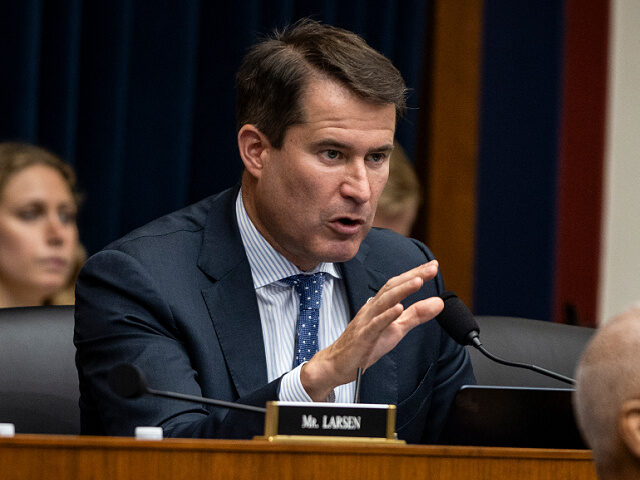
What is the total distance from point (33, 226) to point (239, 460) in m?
1.79

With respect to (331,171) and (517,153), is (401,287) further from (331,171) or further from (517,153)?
(517,153)

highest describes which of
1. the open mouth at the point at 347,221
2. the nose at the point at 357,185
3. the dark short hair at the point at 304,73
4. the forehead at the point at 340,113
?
the dark short hair at the point at 304,73

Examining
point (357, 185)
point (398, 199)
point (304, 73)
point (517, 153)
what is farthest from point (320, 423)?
point (517, 153)

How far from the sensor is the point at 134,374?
1.24 metres

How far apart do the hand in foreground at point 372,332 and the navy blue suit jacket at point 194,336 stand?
73mm

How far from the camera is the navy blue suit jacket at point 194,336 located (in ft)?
5.64

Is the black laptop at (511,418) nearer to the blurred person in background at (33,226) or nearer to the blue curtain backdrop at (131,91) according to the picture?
the blurred person in background at (33,226)

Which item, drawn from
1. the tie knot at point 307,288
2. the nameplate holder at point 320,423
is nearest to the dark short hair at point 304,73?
the tie knot at point 307,288

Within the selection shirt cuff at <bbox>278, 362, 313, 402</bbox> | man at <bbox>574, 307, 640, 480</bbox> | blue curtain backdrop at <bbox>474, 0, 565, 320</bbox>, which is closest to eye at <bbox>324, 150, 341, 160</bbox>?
shirt cuff at <bbox>278, 362, 313, 402</bbox>

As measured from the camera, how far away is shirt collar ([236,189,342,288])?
1.98 metres

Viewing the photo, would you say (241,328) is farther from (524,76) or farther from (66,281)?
(524,76)

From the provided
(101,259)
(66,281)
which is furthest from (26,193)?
(101,259)

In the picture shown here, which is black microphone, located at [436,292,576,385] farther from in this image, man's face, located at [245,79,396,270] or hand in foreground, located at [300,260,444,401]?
man's face, located at [245,79,396,270]

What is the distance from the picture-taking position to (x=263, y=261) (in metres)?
2.00
